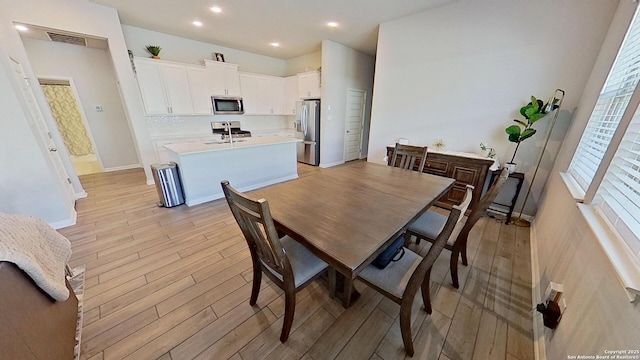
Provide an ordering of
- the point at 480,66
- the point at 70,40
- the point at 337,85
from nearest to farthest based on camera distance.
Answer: the point at 480,66, the point at 70,40, the point at 337,85

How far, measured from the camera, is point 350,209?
54.4 inches

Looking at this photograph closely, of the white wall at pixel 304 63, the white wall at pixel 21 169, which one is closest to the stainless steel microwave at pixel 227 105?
the white wall at pixel 304 63

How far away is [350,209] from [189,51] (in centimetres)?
522

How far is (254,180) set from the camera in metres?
3.81

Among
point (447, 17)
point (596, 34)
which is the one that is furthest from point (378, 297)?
point (447, 17)

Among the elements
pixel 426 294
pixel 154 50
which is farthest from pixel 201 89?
pixel 426 294

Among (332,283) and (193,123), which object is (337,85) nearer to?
(193,123)

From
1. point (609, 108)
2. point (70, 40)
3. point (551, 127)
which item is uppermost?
point (70, 40)

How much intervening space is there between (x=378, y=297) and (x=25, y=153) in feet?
12.6

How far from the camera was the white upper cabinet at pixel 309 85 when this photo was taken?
4.88 metres

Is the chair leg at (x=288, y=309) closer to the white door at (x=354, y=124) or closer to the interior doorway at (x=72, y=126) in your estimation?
the white door at (x=354, y=124)

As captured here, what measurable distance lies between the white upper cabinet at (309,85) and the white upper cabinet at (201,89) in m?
2.05

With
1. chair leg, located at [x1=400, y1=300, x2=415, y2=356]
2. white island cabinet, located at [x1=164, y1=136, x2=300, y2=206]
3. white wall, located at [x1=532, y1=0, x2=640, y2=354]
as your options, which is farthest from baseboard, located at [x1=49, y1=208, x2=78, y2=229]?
white wall, located at [x1=532, y1=0, x2=640, y2=354]

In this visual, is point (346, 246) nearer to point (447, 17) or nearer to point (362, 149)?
point (447, 17)
